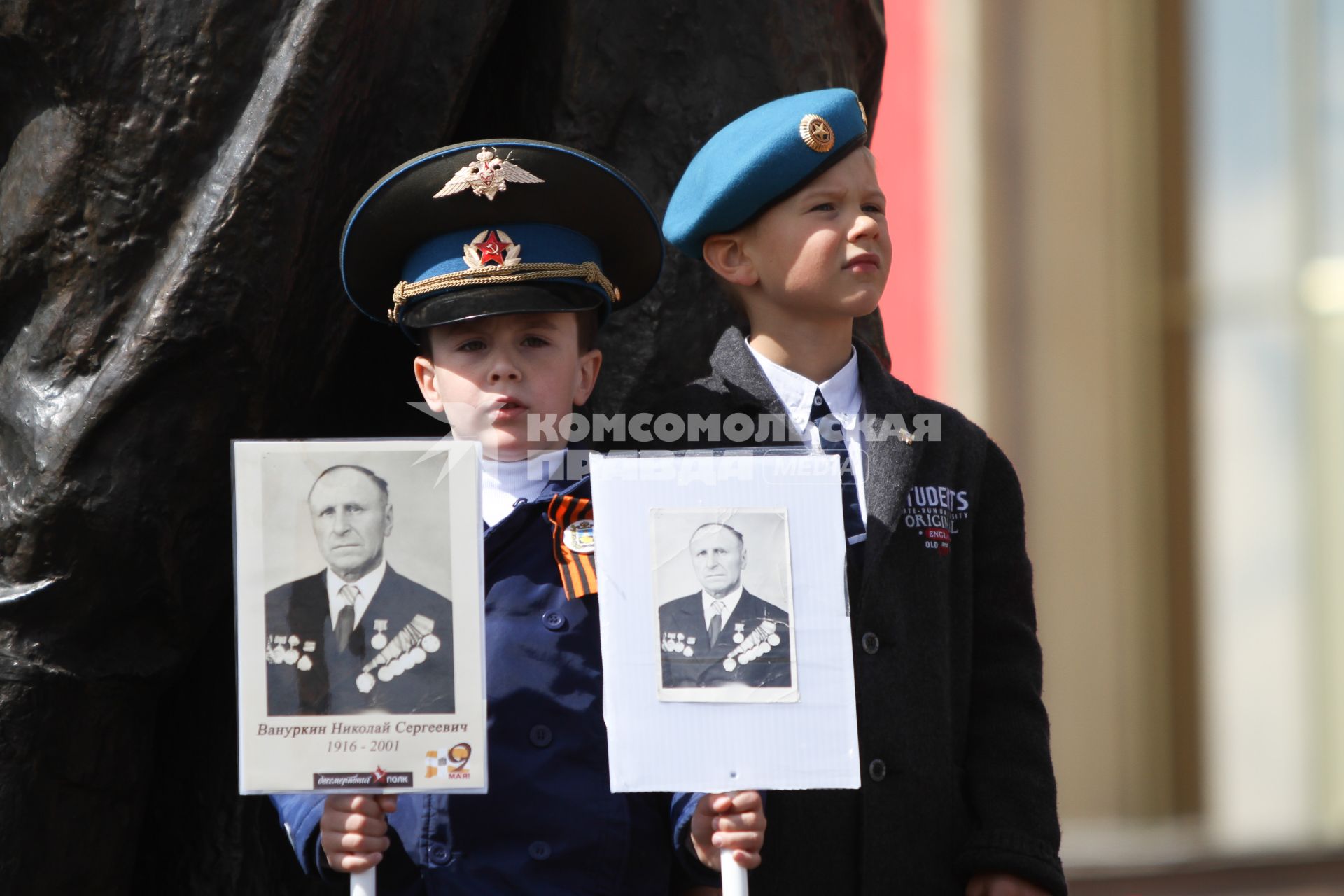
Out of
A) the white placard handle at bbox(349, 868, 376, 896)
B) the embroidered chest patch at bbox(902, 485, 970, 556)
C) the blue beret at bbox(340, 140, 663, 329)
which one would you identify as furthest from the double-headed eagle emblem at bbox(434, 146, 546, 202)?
the white placard handle at bbox(349, 868, 376, 896)

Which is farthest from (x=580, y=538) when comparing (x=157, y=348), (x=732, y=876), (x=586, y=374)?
(x=157, y=348)

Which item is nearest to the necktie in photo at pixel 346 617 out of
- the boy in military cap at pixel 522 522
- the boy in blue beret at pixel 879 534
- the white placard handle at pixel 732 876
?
the boy in military cap at pixel 522 522

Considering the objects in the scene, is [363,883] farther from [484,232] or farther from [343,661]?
[484,232]

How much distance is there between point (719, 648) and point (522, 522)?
37cm

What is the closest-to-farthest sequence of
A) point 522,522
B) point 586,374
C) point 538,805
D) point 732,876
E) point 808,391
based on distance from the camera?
point 732,876
point 538,805
point 522,522
point 586,374
point 808,391

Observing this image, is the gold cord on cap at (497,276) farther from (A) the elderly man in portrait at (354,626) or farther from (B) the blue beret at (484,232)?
(A) the elderly man in portrait at (354,626)

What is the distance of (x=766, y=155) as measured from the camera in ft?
8.59

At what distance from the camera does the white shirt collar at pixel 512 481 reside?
244cm

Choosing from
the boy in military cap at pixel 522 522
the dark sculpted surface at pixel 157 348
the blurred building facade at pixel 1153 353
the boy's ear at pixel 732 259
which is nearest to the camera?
the boy in military cap at pixel 522 522

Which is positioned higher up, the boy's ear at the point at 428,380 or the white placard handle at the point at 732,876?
the boy's ear at the point at 428,380

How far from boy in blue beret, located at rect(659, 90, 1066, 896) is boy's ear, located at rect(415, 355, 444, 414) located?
1.25 feet

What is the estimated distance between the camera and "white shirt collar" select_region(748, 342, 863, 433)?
2.64 meters

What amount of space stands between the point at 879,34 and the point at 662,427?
919 mm

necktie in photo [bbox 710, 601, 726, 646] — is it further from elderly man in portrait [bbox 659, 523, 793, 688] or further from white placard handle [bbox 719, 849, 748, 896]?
white placard handle [bbox 719, 849, 748, 896]
